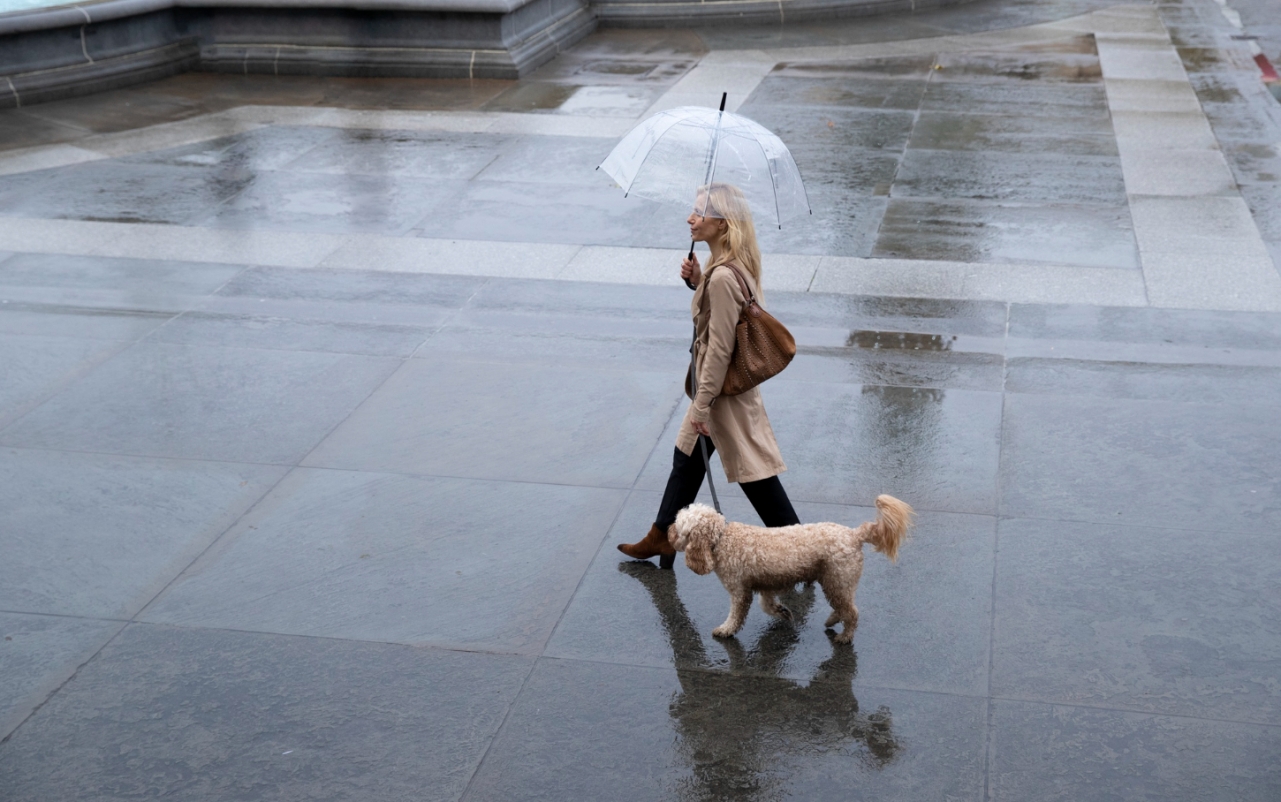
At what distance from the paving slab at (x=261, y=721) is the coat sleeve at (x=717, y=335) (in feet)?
4.31

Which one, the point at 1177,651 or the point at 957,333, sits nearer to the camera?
the point at 1177,651

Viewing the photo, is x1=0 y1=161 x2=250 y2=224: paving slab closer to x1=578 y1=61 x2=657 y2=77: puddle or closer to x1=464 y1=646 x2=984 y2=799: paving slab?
x1=578 y1=61 x2=657 y2=77: puddle

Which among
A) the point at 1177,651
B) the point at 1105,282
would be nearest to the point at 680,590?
the point at 1177,651

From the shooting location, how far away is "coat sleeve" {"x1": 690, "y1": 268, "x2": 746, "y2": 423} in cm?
512

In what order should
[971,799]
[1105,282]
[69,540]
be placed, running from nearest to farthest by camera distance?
[971,799] → [69,540] → [1105,282]

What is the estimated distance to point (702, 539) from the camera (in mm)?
4977

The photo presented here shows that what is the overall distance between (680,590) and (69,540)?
9.80ft

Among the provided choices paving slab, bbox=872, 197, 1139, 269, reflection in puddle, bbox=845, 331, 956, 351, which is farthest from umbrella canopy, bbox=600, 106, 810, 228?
paving slab, bbox=872, 197, 1139, 269

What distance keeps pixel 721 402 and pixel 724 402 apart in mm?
13

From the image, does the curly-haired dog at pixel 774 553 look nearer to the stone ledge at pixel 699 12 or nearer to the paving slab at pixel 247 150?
the paving slab at pixel 247 150

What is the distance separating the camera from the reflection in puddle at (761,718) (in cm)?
450

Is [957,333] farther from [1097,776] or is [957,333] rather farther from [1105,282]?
[1097,776]

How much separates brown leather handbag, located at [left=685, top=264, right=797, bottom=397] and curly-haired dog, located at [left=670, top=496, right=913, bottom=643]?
23.6 inches

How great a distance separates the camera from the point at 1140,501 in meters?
6.23
